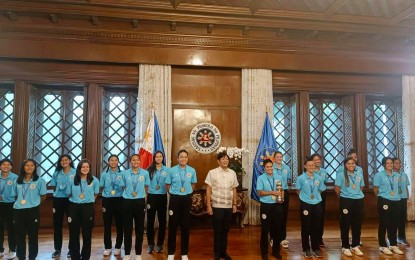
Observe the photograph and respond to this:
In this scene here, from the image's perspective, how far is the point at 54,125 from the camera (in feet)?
19.9

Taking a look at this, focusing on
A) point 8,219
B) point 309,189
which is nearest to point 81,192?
point 8,219

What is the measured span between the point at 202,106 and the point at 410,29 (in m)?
4.48

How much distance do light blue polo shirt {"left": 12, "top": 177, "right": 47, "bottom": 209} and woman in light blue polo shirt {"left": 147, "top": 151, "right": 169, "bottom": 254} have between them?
133 cm

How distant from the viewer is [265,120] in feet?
19.8

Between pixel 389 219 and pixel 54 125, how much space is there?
228 inches

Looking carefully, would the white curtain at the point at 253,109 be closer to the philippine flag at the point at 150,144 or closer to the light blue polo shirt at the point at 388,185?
the philippine flag at the point at 150,144

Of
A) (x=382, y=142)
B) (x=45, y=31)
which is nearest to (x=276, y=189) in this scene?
(x=382, y=142)

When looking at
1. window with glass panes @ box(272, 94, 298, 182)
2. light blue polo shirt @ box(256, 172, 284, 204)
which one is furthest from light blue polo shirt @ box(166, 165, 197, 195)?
window with glass panes @ box(272, 94, 298, 182)

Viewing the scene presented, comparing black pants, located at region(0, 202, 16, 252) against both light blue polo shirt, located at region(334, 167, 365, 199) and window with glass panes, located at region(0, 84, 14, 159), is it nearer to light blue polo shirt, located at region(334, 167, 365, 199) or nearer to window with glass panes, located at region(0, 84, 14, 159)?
window with glass panes, located at region(0, 84, 14, 159)

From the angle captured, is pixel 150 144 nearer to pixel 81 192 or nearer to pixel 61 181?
pixel 61 181

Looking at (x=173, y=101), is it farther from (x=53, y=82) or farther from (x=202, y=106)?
(x=53, y=82)

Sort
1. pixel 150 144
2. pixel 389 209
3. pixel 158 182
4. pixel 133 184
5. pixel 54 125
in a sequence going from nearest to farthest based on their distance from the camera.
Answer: pixel 133 184 → pixel 389 209 → pixel 158 182 → pixel 150 144 → pixel 54 125

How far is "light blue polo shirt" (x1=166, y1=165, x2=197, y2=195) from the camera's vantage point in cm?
387

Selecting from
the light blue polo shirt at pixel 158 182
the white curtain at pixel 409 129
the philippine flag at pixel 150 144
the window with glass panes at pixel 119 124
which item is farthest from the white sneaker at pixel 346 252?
the window with glass panes at pixel 119 124
